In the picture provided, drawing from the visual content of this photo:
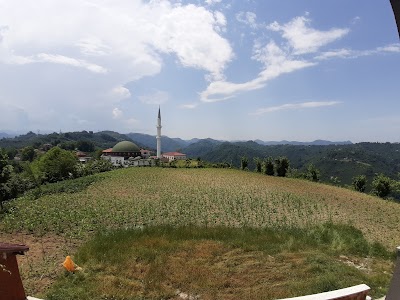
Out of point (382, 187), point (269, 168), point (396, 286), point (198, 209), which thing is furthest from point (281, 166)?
point (396, 286)

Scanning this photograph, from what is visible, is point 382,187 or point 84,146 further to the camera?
point 84,146

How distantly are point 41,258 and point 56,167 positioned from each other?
35.5 metres

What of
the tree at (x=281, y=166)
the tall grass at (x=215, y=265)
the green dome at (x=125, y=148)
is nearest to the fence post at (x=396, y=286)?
the tall grass at (x=215, y=265)

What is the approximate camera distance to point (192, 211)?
18031mm

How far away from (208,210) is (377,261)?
10.4 metres

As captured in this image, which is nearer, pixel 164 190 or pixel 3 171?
pixel 3 171

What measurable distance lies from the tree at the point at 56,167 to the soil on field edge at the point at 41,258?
30588 millimetres

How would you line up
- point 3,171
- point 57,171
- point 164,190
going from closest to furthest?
point 3,171 → point 164,190 → point 57,171

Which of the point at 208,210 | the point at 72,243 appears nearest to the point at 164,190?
the point at 208,210

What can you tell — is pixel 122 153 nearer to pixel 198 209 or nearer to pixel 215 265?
pixel 198 209

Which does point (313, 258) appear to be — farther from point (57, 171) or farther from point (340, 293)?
point (57, 171)

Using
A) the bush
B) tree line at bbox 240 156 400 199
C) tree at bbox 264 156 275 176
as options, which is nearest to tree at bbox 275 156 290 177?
tree line at bbox 240 156 400 199

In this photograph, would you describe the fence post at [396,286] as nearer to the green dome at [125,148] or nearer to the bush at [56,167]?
the bush at [56,167]

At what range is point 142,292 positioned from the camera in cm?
684
